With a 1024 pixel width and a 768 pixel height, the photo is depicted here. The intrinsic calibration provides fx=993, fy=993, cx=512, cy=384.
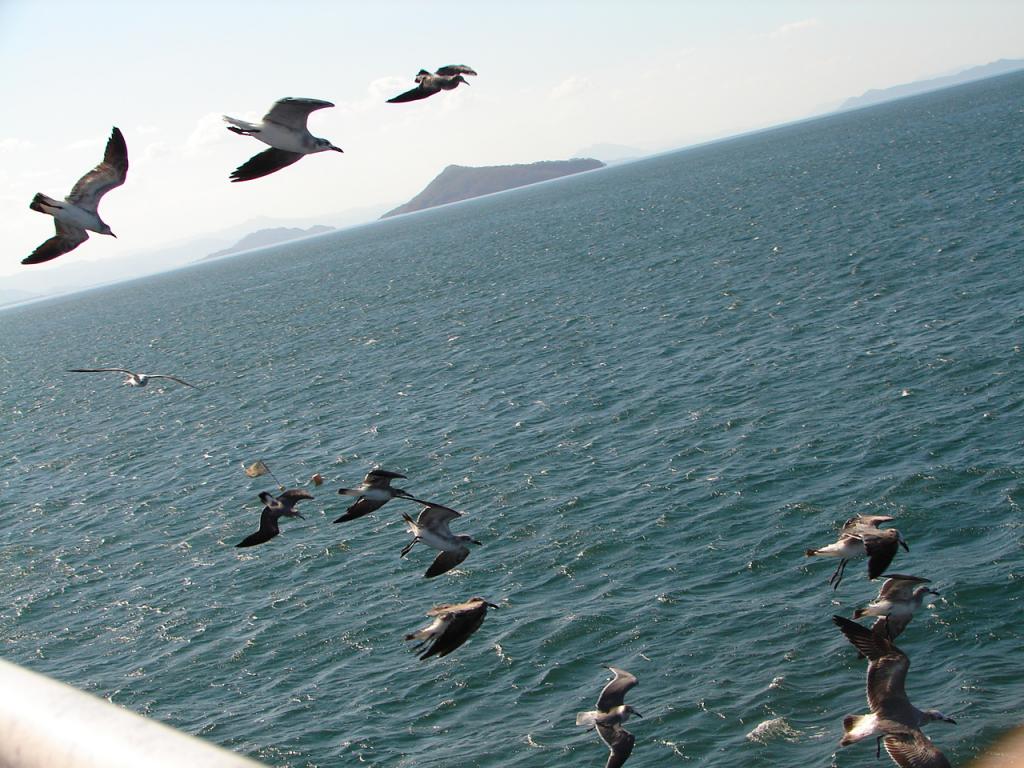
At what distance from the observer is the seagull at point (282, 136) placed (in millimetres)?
13102

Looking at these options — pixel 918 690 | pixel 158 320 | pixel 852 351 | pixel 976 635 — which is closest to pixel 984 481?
pixel 976 635

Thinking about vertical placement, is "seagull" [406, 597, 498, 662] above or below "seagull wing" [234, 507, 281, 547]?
below

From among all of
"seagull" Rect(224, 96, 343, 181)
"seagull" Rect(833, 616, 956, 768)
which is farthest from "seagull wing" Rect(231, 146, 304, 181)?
"seagull" Rect(833, 616, 956, 768)

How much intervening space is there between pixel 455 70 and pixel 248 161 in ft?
12.0

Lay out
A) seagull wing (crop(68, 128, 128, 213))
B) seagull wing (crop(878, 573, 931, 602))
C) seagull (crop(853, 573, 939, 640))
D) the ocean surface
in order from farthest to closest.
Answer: the ocean surface → seagull wing (crop(878, 573, 931, 602)) → seagull (crop(853, 573, 939, 640)) → seagull wing (crop(68, 128, 128, 213))

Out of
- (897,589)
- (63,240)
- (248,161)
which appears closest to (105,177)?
(63,240)

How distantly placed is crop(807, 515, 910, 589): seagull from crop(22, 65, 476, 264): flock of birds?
10.1 meters

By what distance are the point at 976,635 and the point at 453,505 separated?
880 inches

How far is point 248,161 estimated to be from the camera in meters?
→ 14.1

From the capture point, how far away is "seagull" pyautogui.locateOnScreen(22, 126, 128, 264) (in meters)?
14.7

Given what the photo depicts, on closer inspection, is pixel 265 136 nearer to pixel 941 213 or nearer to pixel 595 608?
pixel 595 608

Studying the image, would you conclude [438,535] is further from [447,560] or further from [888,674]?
[888,674]

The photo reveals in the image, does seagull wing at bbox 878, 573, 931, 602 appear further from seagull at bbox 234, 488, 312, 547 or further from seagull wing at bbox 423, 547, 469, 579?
seagull at bbox 234, 488, 312, 547

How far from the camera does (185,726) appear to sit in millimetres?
29641
